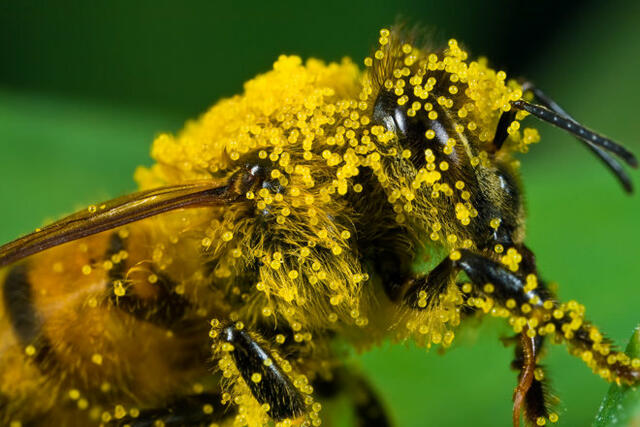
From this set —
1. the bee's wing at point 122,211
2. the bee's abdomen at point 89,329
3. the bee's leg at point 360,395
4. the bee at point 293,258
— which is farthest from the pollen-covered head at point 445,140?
the bee's leg at point 360,395

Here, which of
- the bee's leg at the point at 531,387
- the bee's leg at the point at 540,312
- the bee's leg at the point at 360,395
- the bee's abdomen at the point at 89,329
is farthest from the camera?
the bee's leg at the point at 360,395

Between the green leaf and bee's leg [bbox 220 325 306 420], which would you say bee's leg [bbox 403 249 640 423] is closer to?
the green leaf

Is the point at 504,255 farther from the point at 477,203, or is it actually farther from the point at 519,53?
the point at 519,53

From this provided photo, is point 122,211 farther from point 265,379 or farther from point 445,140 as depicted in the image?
point 445,140

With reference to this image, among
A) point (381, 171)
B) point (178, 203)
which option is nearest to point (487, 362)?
point (381, 171)

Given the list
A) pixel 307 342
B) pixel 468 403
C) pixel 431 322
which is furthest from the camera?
pixel 468 403

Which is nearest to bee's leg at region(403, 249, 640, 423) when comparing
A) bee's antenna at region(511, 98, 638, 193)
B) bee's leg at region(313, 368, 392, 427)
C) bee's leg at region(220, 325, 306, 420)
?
bee's antenna at region(511, 98, 638, 193)

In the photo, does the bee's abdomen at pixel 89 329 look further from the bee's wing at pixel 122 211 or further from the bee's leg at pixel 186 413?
the bee's wing at pixel 122 211
